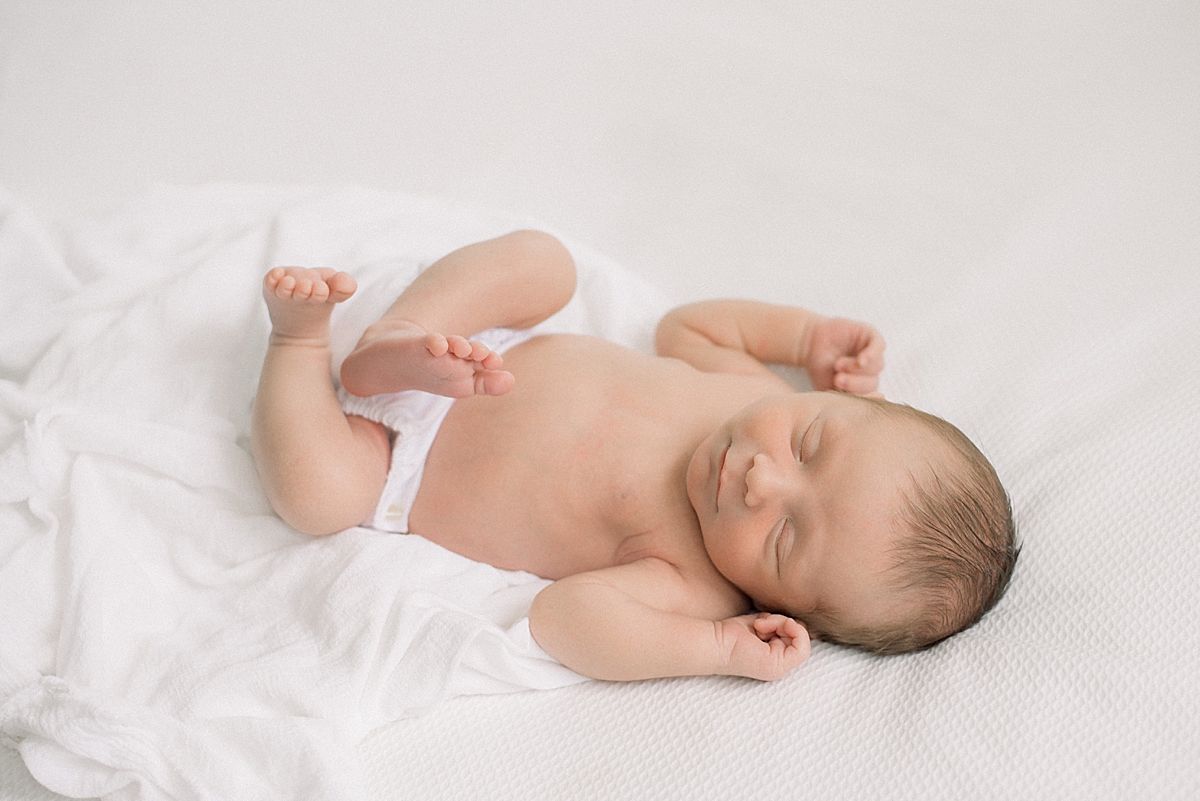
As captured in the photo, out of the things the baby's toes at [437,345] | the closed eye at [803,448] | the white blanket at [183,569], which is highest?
the baby's toes at [437,345]

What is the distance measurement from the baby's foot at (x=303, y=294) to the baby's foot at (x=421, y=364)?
8 cm

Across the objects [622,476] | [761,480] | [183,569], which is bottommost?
[183,569]

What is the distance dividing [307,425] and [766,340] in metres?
0.84

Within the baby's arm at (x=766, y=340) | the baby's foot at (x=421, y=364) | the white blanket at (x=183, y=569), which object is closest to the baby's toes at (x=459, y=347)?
the baby's foot at (x=421, y=364)

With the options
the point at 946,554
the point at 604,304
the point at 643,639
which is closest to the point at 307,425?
the point at 643,639

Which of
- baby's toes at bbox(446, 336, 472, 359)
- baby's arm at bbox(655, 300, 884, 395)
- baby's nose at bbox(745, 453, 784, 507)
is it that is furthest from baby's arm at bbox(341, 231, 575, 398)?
baby's nose at bbox(745, 453, 784, 507)

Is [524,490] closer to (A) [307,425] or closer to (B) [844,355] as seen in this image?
(A) [307,425]

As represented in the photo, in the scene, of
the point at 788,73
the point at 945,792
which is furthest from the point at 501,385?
the point at 788,73

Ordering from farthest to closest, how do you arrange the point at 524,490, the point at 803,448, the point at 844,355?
the point at 844,355, the point at 524,490, the point at 803,448

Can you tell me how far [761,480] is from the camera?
1.27 meters

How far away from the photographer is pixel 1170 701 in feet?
3.87

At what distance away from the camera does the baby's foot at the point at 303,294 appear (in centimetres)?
132

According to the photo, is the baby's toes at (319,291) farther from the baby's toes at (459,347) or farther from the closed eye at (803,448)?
the closed eye at (803,448)

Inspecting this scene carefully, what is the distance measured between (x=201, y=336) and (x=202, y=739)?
2.28 feet
